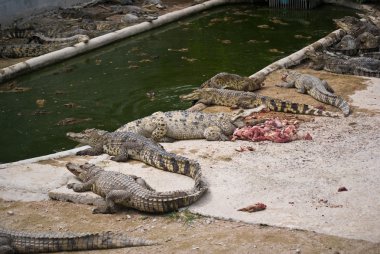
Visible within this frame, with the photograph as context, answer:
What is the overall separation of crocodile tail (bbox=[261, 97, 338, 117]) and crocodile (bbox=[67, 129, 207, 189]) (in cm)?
242

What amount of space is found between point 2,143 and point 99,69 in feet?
13.7

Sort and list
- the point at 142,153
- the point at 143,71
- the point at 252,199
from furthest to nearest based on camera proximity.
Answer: the point at 143,71
the point at 142,153
the point at 252,199

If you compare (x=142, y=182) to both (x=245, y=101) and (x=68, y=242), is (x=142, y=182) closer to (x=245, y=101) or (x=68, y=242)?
(x=68, y=242)

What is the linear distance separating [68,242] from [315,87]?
5889mm

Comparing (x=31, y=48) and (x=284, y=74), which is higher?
(x=31, y=48)

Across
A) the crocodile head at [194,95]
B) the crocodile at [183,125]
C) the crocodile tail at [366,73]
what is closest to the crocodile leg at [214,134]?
the crocodile at [183,125]

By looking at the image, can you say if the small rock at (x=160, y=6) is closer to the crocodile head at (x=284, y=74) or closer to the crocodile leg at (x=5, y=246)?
the crocodile head at (x=284, y=74)

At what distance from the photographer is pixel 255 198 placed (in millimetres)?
6688

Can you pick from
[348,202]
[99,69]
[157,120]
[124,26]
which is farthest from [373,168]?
[124,26]

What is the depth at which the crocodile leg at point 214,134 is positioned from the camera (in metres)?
8.70

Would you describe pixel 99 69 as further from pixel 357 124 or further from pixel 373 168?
pixel 373 168

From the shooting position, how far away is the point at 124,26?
16.8 meters

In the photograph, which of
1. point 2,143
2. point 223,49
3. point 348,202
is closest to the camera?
point 348,202

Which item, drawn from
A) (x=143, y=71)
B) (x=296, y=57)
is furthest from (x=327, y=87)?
(x=143, y=71)
